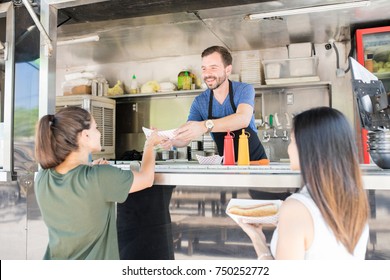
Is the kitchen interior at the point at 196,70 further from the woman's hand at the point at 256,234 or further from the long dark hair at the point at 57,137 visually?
the long dark hair at the point at 57,137

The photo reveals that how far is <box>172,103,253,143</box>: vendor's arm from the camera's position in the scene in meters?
1.62

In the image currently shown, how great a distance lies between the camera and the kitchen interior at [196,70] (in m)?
1.45

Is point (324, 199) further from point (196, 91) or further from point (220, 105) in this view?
point (196, 91)

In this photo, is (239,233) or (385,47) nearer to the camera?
(239,233)

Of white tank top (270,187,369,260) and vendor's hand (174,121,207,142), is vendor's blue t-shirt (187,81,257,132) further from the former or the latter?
white tank top (270,187,369,260)

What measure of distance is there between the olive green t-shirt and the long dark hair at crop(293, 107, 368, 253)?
0.64 meters

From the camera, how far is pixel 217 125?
71.4 inches

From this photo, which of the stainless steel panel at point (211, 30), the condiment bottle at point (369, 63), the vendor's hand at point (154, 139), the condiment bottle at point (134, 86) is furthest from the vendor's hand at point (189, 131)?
the condiment bottle at point (134, 86)

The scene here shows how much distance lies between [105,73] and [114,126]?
83 cm

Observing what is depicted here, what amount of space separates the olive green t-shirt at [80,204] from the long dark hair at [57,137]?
0.06 meters

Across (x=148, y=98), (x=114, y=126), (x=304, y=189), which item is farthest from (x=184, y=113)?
(x=304, y=189)

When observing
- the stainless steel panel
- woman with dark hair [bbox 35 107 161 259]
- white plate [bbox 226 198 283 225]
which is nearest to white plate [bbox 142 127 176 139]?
woman with dark hair [bbox 35 107 161 259]

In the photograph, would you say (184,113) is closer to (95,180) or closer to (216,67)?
Answer: (216,67)

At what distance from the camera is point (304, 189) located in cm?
95
